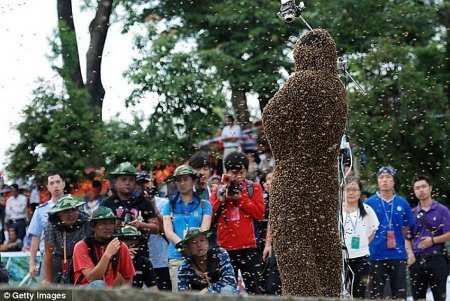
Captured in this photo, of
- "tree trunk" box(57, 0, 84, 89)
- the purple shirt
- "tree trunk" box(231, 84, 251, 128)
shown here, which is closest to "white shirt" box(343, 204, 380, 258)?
the purple shirt

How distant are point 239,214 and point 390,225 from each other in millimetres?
1569

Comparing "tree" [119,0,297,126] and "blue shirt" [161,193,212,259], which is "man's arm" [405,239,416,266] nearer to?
"blue shirt" [161,193,212,259]

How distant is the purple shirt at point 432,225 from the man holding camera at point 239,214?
173cm

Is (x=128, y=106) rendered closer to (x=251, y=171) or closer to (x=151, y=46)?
(x=151, y=46)

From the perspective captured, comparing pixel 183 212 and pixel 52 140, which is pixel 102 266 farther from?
pixel 52 140

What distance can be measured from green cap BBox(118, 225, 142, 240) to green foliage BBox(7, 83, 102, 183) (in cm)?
708

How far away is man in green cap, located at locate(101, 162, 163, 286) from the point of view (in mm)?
8742

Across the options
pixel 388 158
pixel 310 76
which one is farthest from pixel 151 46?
pixel 310 76

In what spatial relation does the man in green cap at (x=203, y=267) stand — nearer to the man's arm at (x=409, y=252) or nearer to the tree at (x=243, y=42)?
the man's arm at (x=409, y=252)

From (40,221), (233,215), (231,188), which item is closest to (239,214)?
(233,215)

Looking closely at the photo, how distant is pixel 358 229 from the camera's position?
29.9 ft

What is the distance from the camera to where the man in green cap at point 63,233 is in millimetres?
8305

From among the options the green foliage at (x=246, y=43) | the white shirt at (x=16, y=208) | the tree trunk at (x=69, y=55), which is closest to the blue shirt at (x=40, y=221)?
the white shirt at (x=16, y=208)

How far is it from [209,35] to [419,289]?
9627 millimetres
